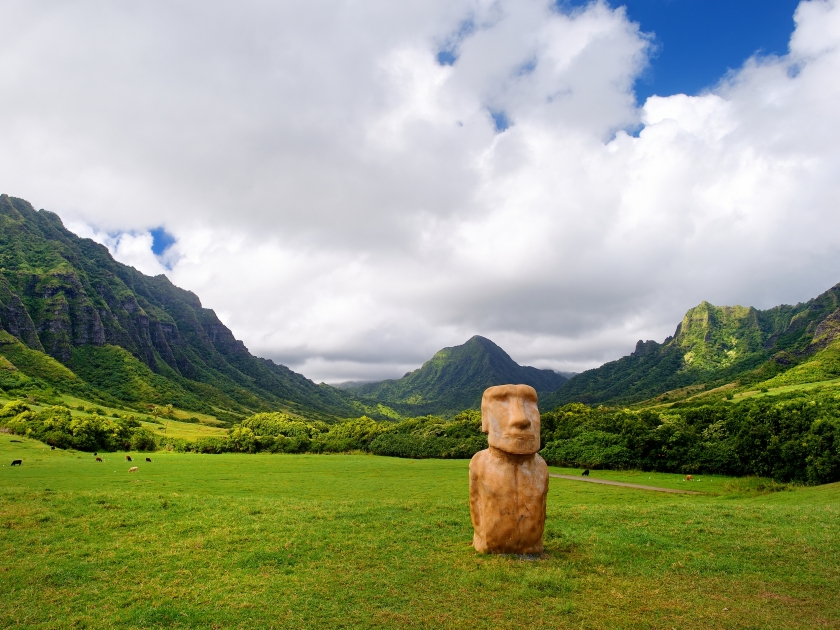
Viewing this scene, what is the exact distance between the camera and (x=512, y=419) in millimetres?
13211

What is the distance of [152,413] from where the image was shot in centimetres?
11712

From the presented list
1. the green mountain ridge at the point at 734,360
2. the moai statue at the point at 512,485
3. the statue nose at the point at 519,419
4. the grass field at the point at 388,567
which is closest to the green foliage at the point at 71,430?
the grass field at the point at 388,567

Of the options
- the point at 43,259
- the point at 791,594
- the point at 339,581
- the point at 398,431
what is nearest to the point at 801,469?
the point at 791,594

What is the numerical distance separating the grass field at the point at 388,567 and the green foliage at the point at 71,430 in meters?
41.7

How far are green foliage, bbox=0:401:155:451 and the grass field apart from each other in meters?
41.7

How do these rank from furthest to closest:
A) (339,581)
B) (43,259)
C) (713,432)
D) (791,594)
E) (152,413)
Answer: (43,259)
(152,413)
(713,432)
(339,581)
(791,594)

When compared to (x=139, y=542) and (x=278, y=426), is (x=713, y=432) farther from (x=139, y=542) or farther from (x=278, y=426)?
(x=278, y=426)

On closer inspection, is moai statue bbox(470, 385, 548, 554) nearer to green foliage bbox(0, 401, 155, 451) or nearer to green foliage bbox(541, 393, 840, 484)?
green foliage bbox(541, 393, 840, 484)

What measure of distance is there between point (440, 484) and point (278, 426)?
64.2 meters

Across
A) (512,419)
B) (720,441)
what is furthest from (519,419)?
(720,441)

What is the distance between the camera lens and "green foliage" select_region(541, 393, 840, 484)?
Result: 104 feet

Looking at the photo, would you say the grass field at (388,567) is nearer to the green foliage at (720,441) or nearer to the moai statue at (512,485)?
the moai statue at (512,485)

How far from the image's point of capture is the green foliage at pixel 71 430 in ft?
174

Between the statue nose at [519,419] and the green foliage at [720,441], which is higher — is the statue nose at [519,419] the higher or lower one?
the higher one
